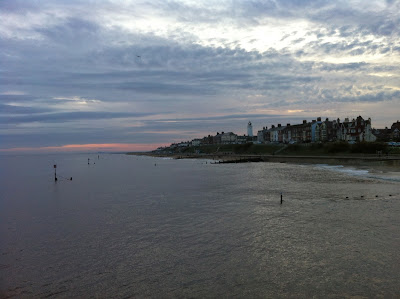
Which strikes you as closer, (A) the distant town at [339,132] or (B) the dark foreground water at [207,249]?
(B) the dark foreground water at [207,249]

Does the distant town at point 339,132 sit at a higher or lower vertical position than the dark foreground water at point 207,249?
higher

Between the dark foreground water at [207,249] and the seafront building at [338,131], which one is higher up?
the seafront building at [338,131]

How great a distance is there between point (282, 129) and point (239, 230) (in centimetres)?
17580

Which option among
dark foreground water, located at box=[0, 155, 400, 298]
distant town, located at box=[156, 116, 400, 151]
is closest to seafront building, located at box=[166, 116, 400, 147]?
Result: distant town, located at box=[156, 116, 400, 151]

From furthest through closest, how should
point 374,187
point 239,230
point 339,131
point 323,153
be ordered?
point 339,131 → point 323,153 → point 374,187 → point 239,230

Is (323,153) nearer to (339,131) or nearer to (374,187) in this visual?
(339,131)

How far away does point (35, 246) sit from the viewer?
1900cm


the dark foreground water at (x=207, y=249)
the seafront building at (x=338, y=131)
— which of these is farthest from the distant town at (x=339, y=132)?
the dark foreground water at (x=207, y=249)

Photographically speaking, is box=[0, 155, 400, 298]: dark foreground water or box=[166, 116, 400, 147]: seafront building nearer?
box=[0, 155, 400, 298]: dark foreground water

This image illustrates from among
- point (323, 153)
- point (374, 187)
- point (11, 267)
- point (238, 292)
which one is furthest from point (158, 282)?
point (323, 153)

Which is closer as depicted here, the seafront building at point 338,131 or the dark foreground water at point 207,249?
the dark foreground water at point 207,249

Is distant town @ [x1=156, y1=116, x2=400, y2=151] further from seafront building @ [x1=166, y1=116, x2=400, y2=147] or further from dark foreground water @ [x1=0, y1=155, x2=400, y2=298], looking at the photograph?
dark foreground water @ [x1=0, y1=155, x2=400, y2=298]

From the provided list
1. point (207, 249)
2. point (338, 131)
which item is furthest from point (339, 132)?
point (207, 249)

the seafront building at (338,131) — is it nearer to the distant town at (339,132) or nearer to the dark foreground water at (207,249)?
the distant town at (339,132)
